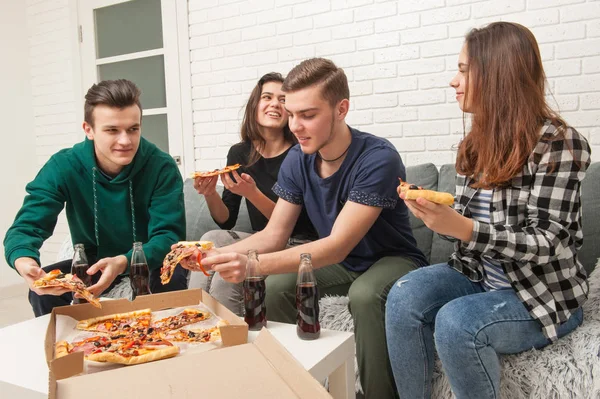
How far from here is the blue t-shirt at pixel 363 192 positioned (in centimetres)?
189

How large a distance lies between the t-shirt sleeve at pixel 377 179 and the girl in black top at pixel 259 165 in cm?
54

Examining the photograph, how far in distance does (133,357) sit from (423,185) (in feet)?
5.75

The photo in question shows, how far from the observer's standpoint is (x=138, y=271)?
1.63m

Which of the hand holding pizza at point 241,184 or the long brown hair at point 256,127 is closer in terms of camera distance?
the hand holding pizza at point 241,184

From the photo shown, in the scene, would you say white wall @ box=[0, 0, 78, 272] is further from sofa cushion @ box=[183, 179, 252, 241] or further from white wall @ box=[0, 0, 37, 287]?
sofa cushion @ box=[183, 179, 252, 241]

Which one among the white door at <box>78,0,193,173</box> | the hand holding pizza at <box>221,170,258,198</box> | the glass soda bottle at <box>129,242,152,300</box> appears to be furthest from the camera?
the white door at <box>78,0,193,173</box>

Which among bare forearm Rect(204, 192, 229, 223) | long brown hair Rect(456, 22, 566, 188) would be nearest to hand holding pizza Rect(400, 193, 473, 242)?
long brown hair Rect(456, 22, 566, 188)

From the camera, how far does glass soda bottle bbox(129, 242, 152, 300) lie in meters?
1.62

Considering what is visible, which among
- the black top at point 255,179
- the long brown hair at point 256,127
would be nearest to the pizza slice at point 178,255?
the black top at point 255,179

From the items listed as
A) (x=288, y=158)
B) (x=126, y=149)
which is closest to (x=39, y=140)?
(x=126, y=149)

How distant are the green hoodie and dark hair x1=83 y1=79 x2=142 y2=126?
6.5 inches

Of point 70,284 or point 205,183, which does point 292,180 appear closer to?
point 205,183

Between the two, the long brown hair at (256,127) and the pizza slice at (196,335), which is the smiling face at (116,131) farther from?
the pizza slice at (196,335)

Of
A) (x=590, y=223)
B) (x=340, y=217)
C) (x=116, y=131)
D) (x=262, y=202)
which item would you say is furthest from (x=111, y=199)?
(x=590, y=223)
